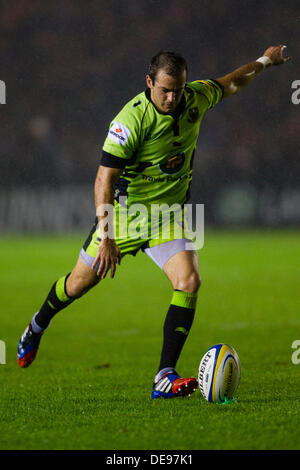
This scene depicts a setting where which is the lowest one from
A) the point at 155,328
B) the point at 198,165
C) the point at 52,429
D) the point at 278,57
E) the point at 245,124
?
the point at 52,429

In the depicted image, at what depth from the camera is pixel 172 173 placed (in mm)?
4996

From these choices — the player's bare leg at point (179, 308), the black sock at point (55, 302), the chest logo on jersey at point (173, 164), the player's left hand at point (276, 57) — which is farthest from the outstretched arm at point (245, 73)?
the black sock at point (55, 302)

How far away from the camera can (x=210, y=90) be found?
523cm

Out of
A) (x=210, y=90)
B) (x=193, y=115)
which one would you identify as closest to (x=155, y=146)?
(x=193, y=115)

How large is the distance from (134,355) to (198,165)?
54.6 ft

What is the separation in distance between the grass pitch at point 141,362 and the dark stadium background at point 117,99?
6.45 metres

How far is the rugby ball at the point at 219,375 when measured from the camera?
4234mm

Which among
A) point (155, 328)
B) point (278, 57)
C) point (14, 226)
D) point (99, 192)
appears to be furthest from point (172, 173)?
point (14, 226)

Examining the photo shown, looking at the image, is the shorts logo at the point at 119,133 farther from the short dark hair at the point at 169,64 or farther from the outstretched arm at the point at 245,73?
the outstretched arm at the point at 245,73

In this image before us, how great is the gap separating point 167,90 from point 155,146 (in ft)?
1.36

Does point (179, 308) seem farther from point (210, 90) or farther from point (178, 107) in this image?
point (210, 90)

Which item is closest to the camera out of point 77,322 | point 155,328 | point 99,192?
point 99,192

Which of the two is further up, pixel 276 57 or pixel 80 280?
pixel 276 57

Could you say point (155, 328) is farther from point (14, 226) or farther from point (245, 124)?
point (245, 124)
